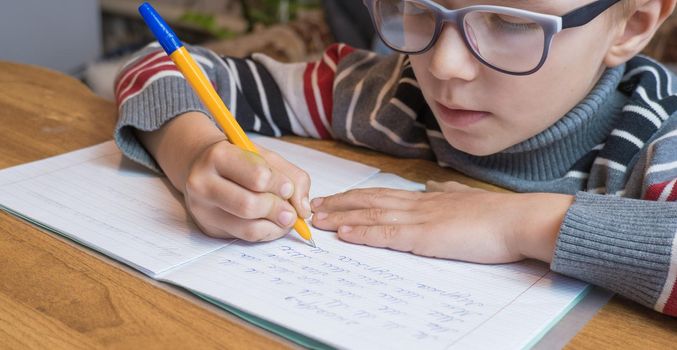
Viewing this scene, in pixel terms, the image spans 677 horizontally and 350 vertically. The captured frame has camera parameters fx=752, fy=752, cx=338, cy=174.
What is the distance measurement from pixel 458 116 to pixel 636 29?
0.21 m

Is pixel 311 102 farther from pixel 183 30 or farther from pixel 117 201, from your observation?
pixel 183 30

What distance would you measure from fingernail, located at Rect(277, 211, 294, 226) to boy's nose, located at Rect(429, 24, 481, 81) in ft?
0.65

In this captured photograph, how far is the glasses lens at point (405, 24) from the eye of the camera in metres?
0.75

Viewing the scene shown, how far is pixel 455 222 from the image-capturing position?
681 millimetres

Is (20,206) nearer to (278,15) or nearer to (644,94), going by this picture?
(644,94)

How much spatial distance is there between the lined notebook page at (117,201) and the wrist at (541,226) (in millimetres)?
224

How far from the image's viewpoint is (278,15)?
9.64ft

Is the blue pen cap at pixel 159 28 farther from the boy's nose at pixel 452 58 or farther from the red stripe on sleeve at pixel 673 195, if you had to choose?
the red stripe on sleeve at pixel 673 195

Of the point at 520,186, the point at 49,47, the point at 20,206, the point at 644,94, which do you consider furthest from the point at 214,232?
the point at 49,47

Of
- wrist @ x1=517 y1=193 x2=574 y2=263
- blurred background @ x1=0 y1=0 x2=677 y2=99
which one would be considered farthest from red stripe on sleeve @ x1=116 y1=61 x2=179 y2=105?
blurred background @ x1=0 y1=0 x2=677 y2=99

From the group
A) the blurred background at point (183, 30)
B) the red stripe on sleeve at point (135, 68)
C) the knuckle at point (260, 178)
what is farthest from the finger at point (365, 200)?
the blurred background at point (183, 30)

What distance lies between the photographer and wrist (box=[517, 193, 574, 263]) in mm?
645

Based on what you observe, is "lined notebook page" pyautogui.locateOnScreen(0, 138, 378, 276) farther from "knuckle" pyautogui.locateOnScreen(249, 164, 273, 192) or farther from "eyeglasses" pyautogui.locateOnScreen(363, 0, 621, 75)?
"eyeglasses" pyautogui.locateOnScreen(363, 0, 621, 75)

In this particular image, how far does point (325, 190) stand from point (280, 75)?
11.8 inches
